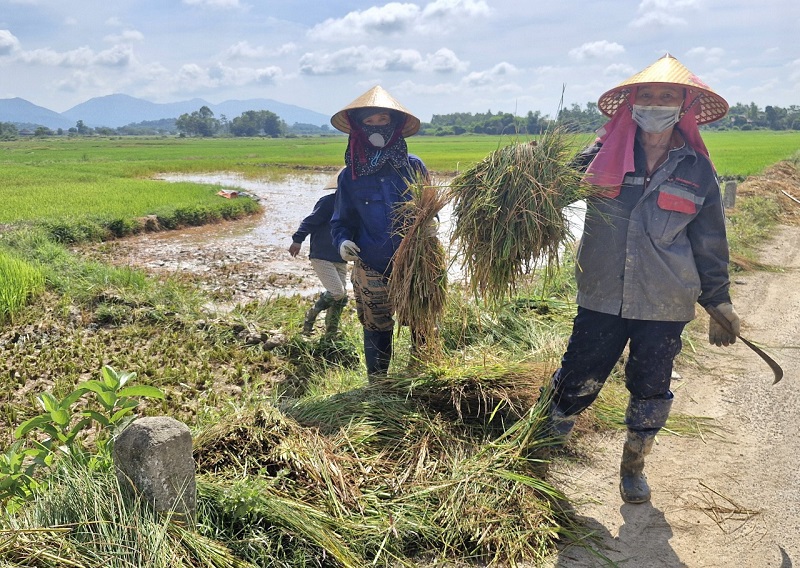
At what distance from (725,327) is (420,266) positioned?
133 cm

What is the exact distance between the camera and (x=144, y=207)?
11.8m

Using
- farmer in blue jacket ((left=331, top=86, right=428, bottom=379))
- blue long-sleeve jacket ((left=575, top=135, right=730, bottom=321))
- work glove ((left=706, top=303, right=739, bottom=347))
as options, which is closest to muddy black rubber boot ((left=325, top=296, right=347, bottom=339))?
farmer in blue jacket ((left=331, top=86, right=428, bottom=379))

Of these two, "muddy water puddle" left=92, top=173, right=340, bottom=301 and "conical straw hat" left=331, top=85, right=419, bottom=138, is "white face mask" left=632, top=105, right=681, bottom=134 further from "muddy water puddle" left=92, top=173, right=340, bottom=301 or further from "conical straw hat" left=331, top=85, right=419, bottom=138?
"muddy water puddle" left=92, top=173, right=340, bottom=301

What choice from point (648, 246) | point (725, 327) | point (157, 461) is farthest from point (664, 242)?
point (157, 461)

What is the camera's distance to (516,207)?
2.35 metres

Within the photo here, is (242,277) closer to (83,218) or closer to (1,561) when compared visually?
(83,218)

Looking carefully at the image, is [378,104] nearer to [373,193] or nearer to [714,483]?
[373,193]

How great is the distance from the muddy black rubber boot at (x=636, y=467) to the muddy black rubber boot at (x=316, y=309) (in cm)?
254

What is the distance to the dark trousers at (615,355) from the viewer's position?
7.80ft

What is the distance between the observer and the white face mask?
2.34 metres

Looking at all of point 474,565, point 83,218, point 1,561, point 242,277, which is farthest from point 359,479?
point 83,218

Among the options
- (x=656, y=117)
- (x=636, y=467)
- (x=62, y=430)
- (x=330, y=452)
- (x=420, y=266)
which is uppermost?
(x=656, y=117)

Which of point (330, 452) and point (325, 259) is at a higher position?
point (325, 259)

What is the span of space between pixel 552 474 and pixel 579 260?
0.97 m
